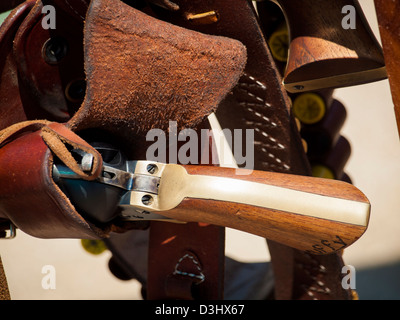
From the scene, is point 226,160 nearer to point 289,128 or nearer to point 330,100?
point 330,100

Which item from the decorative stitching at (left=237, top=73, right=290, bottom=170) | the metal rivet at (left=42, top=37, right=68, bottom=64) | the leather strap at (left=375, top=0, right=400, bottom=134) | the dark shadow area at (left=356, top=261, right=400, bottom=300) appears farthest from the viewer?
the dark shadow area at (left=356, top=261, right=400, bottom=300)

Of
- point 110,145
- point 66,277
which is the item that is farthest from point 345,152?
point 66,277

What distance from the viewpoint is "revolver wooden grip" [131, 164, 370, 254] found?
505 mm

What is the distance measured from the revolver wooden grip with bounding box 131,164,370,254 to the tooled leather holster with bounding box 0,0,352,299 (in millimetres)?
75

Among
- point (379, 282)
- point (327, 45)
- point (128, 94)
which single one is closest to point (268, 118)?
point (327, 45)

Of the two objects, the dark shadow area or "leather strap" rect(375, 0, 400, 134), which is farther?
the dark shadow area

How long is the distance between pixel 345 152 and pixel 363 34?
0.39 m

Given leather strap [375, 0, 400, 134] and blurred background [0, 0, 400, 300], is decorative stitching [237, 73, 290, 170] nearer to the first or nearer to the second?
leather strap [375, 0, 400, 134]

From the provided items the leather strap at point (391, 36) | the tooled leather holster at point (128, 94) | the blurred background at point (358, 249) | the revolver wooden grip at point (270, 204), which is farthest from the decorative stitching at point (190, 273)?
the blurred background at point (358, 249)

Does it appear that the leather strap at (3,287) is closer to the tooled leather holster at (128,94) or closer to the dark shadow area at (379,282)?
the tooled leather holster at (128,94)

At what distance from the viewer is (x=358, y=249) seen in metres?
1.29

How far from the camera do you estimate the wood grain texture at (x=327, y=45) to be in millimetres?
621
